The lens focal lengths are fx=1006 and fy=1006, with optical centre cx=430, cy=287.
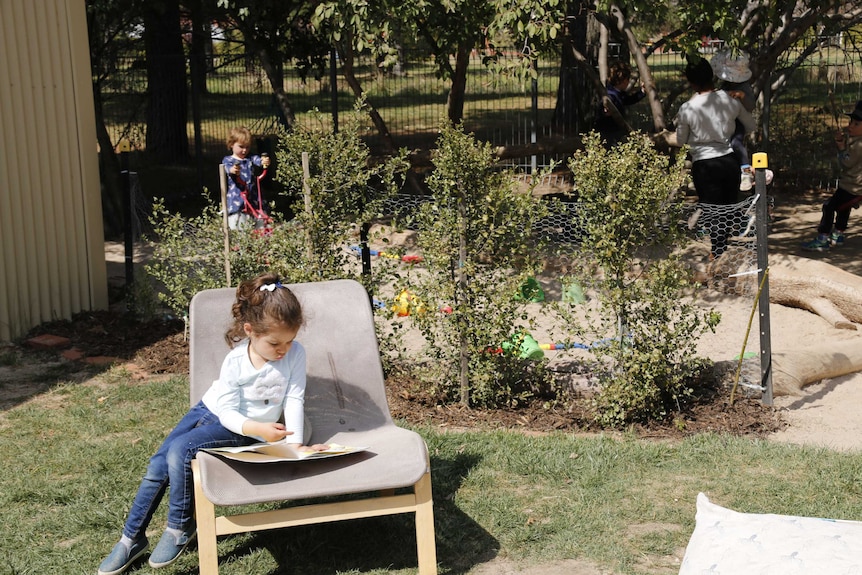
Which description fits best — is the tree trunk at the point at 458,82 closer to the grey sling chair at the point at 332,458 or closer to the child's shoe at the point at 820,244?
the child's shoe at the point at 820,244

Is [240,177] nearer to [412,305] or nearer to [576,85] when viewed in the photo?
[412,305]

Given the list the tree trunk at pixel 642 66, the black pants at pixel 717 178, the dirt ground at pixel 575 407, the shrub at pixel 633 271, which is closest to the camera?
the shrub at pixel 633 271

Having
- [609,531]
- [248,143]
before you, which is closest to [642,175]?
[609,531]

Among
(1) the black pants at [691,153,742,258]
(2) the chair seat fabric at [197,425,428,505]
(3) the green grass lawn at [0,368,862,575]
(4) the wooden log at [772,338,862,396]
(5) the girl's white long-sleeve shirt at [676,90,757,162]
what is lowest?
(3) the green grass lawn at [0,368,862,575]

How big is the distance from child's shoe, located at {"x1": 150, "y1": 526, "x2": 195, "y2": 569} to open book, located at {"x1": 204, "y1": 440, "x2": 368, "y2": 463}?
0.39 metres

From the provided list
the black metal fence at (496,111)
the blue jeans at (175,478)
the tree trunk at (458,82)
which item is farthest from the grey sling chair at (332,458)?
the black metal fence at (496,111)

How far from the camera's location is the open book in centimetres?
383

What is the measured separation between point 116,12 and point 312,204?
23.7ft

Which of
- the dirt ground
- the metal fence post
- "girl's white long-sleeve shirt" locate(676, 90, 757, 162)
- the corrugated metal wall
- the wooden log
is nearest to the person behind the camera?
the dirt ground

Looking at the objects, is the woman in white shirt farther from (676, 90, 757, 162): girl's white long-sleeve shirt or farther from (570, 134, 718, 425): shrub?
(570, 134, 718, 425): shrub

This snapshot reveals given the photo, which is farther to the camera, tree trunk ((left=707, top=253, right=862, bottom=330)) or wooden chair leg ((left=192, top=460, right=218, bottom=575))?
tree trunk ((left=707, top=253, right=862, bottom=330))

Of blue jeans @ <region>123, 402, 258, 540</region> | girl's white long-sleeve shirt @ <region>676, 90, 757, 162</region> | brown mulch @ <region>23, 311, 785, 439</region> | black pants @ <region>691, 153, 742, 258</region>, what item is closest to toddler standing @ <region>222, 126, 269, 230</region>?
brown mulch @ <region>23, 311, 785, 439</region>

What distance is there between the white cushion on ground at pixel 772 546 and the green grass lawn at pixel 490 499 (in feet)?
1.87

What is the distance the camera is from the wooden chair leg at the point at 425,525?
3.96m
